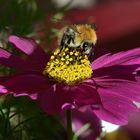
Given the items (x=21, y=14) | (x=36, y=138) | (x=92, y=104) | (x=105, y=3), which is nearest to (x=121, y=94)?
(x=92, y=104)

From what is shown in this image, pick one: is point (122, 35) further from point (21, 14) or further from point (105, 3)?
point (21, 14)

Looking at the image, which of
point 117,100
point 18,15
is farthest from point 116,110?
point 18,15

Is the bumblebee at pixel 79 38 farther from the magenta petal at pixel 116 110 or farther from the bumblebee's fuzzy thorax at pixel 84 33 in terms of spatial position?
the magenta petal at pixel 116 110

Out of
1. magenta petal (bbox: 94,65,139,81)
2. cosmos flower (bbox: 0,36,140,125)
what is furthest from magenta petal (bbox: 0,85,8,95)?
magenta petal (bbox: 94,65,139,81)

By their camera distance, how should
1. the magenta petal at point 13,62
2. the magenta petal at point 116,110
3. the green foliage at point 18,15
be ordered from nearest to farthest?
the magenta petal at point 116,110, the magenta petal at point 13,62, the green foliage at point 18,15

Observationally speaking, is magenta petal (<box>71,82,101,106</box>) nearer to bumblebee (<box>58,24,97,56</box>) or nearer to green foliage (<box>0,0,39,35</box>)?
bumblebee (<box>58,24,97,56</box>)

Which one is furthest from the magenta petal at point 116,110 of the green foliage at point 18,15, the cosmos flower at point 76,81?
the green foliage at point 18,15
